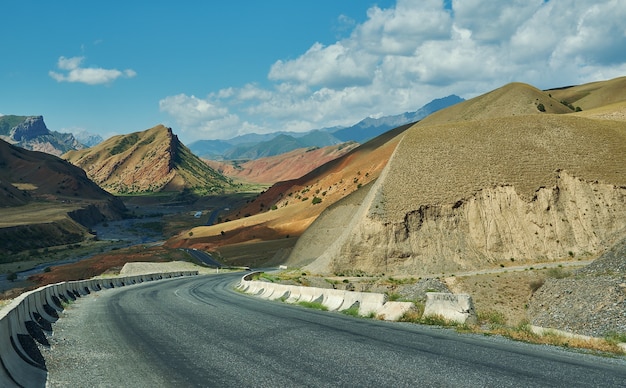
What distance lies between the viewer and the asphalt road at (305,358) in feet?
30.6

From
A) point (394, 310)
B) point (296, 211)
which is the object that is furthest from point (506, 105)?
point (394, 310)

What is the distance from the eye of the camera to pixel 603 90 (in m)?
159

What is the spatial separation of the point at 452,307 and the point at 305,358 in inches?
287

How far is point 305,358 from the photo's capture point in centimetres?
1116

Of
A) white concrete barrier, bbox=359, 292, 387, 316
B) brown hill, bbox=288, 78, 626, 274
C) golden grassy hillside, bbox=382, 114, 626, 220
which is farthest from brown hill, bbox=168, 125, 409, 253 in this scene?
white concrete barrier, bbox=359, 292, 387, 316

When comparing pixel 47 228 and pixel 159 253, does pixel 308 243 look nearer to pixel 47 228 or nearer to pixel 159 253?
pixel 159 253

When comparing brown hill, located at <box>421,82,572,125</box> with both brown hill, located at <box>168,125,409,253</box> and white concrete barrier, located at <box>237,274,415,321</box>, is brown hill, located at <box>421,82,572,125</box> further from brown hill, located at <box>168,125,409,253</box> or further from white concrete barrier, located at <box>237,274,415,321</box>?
white concrete barrier, located at <box>237,274,415,321</box>

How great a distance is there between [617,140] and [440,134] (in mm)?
20957

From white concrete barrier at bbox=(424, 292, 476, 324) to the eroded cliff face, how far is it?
1607 inches

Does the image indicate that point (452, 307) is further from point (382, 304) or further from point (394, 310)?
point (382, 304)

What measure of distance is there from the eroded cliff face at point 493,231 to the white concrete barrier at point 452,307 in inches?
1607

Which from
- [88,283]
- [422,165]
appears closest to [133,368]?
[88,283]

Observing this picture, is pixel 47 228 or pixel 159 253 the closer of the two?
pixel 159 253

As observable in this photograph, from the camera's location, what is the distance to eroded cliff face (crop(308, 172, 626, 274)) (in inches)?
2279
